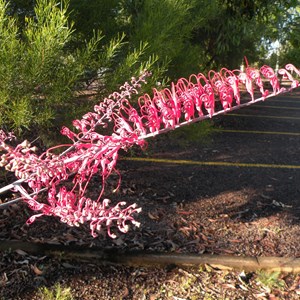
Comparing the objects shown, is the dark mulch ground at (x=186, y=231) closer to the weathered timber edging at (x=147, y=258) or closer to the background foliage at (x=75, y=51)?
the weathered timber edging at (x=147, y=258)

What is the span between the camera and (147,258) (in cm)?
336

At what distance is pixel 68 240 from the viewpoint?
3707 mm

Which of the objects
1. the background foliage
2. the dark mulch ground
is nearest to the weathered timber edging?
the dark mulch ground

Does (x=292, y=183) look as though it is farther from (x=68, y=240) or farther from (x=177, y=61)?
(x=68, y=240)

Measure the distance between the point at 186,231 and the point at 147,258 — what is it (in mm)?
861

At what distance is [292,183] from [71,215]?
202 inches

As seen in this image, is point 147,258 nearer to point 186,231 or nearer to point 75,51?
point 186,231

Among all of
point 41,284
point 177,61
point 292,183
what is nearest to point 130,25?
point 177,61

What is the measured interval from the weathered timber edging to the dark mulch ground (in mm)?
55

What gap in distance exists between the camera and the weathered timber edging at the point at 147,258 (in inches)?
132

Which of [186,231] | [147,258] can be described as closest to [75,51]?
[147,258]

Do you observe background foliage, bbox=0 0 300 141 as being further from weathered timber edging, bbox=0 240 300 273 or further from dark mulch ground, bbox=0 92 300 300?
dark mulch ground, bbox=0 92 300 300

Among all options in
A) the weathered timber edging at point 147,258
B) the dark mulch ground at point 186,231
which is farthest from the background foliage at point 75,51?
the dark mulch ground at point 186,231

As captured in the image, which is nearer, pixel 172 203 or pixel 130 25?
pixel 130 25
